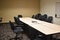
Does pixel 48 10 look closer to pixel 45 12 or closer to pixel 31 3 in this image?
pixel 45 12

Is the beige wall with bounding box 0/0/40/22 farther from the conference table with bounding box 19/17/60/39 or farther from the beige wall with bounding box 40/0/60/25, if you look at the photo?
the conference table with bounding box 19/17/60/39

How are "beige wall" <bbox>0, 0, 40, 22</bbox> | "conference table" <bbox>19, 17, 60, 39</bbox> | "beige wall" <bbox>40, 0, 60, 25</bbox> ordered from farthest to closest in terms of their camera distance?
"beige wall" <bbox>0, 0, 40, 22</bbox>, "beige wall" <bbox>40, 0, 60, 25</bbox>, "conference table" <bbox>19, 17, 60, 39</bbox>

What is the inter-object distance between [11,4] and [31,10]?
201 centimetres

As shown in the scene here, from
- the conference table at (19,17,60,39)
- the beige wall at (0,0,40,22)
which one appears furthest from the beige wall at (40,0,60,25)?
the conference table at (19,17,60,39)

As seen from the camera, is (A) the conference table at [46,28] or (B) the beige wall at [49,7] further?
(B) the beige wall at [49,7]

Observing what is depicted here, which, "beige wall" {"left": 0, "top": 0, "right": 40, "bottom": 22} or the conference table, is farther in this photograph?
"beige wall" {"left": 0, "top": 0, "right": 40, "bottom": 22}

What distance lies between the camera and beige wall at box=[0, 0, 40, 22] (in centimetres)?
1048

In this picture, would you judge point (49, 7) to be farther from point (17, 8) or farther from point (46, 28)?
point (46, 28)

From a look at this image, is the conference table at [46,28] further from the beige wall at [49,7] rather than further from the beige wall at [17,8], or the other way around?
the beige wall at [17,8]

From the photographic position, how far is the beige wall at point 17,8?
10.5 metres

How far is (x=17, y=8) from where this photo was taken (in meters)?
10.7

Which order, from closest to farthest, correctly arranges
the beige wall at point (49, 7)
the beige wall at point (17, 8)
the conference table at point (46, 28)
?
the conference table at point (46, 28) < the beige wall at point (49, 7) < the beige wall at point (17, 8)

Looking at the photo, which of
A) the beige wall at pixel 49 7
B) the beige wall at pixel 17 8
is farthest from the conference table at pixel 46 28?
the beige wall at pixel 17 8

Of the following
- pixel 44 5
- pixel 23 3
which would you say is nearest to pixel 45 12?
pixel 44 5
